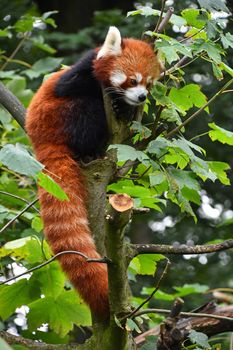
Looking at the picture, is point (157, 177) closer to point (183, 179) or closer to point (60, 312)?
point (183, 179)

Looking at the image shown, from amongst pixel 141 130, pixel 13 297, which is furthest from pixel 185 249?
pixel 13 297

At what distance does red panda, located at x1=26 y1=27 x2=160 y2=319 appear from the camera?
304 cm

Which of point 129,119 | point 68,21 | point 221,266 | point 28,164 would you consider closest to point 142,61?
point 129,119

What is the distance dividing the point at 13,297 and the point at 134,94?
47.3 inches

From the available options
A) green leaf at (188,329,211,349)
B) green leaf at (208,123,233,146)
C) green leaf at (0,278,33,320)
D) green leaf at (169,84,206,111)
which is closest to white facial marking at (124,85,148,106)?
green leaf at (169,84,206,111)

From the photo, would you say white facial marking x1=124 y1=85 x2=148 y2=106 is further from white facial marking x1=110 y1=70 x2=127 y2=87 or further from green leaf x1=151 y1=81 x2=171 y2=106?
green leaf x1=151 y1=81 x2=171 y2=106

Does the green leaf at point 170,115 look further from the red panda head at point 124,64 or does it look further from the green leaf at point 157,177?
the red panda head at point 124,64

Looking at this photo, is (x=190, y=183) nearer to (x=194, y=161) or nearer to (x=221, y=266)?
(x=194, y=161)

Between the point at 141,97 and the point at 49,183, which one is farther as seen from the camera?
the point at 141,97

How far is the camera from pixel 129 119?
3.37m

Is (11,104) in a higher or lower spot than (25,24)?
higher

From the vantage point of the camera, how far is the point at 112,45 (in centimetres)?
418

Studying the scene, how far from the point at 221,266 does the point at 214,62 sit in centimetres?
525

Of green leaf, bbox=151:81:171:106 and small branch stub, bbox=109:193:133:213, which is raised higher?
green leaf, bbox=151:81:171:106
